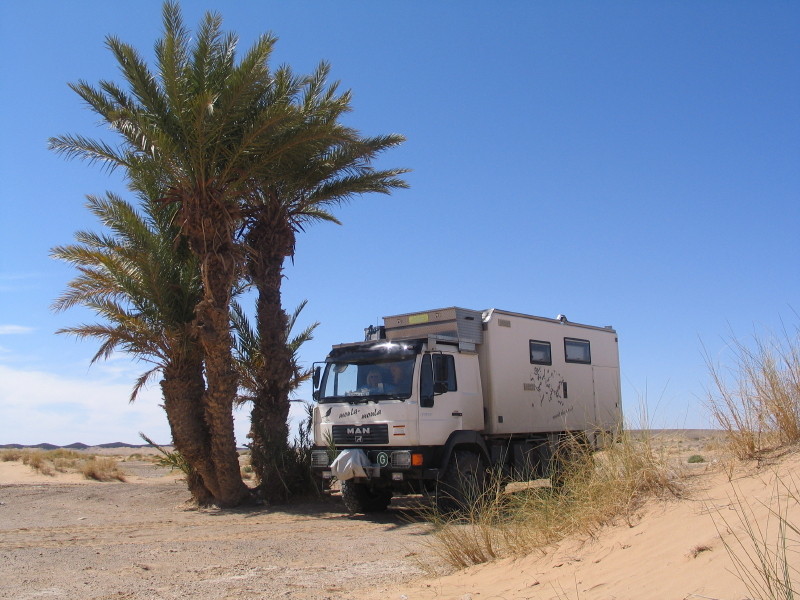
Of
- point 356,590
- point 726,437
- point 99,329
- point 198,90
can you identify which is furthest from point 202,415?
point 726,437

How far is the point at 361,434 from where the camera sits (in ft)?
40.8

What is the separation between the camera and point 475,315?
44.7 ft

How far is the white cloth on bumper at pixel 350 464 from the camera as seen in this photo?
39.6ft

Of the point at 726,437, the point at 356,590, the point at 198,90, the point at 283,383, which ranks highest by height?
the point at 198,90

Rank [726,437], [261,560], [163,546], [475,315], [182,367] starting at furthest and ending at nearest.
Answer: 1. [182,367]
2. [475,315]
3. [163,546]
4. [261,560]
5. [726,437]

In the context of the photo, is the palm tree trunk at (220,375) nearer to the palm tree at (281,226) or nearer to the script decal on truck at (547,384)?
the palm tree at (281,226)

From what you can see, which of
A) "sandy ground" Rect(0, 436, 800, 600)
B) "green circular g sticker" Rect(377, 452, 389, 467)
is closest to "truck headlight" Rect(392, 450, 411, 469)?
"green circular g sticker" Rect(377, 452, 389, 467)

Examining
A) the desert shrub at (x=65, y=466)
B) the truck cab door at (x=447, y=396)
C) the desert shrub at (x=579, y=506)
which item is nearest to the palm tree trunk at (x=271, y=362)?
the truck cab door at (x=447, y=396)

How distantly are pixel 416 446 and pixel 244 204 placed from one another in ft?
23.9

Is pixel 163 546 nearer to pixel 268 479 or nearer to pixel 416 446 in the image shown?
pixel 416 446

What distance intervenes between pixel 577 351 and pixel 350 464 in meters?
6.60

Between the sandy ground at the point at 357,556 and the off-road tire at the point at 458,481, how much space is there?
60 cm

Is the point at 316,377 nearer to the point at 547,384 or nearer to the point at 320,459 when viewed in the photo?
the point at 320,459

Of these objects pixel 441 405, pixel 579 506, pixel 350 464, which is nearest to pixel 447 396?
pixel 441 405
